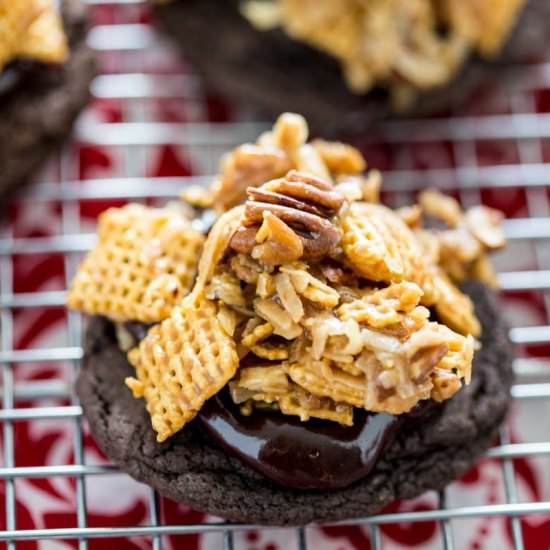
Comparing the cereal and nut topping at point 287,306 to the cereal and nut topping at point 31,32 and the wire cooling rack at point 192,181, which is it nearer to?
the wire cooling rack at point 192,181

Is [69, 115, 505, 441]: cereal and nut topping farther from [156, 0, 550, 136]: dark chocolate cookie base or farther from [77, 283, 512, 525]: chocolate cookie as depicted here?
[156, 0, 550, 136]: dark chocolate cookie base

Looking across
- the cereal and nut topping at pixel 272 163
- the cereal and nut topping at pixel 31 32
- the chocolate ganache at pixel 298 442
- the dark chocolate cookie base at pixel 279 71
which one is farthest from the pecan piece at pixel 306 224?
the dark chocolate cookie base at pixel 279 71

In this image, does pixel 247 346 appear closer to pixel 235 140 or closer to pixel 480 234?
pixel 480 234

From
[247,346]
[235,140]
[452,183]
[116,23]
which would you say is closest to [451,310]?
[247,346]

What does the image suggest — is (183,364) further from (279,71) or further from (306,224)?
(279,71)

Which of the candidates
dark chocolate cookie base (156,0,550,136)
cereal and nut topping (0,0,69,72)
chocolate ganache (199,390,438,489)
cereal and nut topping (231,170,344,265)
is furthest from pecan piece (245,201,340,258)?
dark chocolate cookie base (156,0,550,136)

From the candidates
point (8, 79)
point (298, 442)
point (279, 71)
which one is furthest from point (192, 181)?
point (298, 442)
